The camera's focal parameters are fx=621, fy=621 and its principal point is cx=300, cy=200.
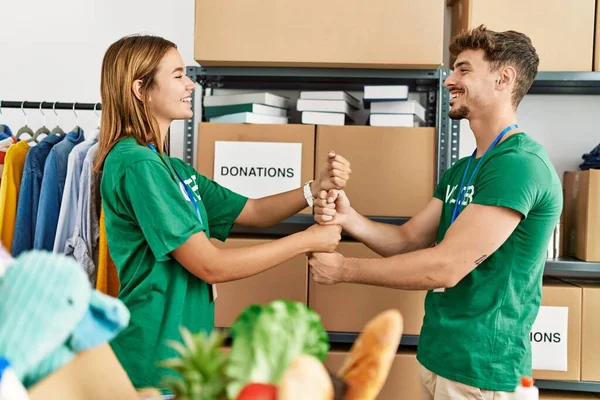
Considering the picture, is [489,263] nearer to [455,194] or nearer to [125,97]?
[455,194]

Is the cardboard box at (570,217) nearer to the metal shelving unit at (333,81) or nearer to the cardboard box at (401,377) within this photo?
the metal shelving unit at (333,81)

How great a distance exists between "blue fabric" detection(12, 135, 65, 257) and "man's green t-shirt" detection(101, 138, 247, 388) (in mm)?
721

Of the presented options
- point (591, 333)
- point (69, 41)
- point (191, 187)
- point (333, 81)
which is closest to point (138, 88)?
point (191, 187)

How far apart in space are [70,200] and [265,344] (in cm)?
172

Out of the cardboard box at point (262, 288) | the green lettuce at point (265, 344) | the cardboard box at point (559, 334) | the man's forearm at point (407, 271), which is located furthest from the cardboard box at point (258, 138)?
the green lettuce at point (265, 344)

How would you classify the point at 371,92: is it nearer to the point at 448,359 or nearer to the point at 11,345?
the point at 448,359

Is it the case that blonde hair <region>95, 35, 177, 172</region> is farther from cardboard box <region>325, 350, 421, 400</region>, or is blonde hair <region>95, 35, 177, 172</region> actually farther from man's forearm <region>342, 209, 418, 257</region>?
cardboard box <region>325, 350, 421, 400</region>

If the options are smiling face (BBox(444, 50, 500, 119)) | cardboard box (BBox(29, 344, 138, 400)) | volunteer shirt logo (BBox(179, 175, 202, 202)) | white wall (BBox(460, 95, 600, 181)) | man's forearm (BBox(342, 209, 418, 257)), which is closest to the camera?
cardboard box (BBox(29, 344, 138, 400))

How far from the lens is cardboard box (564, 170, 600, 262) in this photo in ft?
7.00

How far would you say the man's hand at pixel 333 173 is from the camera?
188 centimetres

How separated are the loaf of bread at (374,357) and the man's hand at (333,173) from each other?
1320 mm

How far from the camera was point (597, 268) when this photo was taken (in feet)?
7.02

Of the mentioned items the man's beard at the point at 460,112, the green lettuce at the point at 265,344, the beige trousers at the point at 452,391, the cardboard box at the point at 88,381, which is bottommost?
the beige trousers at the point at 452,391

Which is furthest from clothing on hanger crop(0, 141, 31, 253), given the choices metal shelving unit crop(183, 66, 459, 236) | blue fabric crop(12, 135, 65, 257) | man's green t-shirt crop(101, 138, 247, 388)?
man's green t-shirt crop(101, 138, 247, 388)
